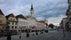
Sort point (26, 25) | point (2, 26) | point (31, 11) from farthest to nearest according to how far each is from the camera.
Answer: point (31, 11) → point (26, 25) → point (2, 26)

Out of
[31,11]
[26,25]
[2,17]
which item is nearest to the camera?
[2,17]

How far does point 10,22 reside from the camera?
111688mm

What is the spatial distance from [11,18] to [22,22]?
591 inches

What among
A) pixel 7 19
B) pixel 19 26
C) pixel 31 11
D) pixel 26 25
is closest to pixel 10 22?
pixel 7 19

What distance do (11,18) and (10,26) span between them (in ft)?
26.0

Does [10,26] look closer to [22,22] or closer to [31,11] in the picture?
[22,22]

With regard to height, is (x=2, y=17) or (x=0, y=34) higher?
(x=2, y=17)

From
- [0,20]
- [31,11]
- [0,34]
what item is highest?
[31,11]

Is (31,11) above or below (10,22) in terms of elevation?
above

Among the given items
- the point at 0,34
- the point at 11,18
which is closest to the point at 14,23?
the point at 11,18

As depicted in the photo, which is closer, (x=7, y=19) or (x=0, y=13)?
(x=0, y=13)

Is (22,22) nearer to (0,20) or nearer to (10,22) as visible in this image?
(10,22)

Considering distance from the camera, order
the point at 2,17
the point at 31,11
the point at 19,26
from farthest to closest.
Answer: the point at 31,11
the point at 19,26
the point at 2,17

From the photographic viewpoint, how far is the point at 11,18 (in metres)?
115
